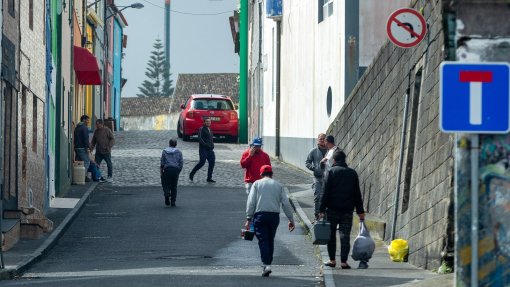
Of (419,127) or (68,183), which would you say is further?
(68,183)

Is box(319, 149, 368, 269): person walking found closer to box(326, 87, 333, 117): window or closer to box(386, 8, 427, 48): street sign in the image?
box(386, 8, 427, 48): street sign

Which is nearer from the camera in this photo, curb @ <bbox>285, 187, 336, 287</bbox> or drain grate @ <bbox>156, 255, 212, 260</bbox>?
curb @ <bbox>285, 187, 336, 287</bbox>

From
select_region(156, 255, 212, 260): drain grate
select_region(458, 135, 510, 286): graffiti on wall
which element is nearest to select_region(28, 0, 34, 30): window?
select_region(156, 255, 212, 260): drain grate

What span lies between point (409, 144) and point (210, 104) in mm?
29735

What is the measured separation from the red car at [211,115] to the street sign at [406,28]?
31.0m

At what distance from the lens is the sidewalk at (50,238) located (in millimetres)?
19172

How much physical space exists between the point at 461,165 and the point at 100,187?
23.1 metres

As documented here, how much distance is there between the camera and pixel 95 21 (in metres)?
55.1

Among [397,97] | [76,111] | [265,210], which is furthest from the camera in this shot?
[76,111]

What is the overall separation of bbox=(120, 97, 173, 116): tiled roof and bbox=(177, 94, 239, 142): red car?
7525cm

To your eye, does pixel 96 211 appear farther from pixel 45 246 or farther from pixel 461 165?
pixel 461 165

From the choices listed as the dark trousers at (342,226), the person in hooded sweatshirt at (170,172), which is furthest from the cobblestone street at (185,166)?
the dark trousers at (342,226)

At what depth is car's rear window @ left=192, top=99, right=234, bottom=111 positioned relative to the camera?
49.7 m

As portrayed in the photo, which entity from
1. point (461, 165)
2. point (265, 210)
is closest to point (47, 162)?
point (265, 210)
